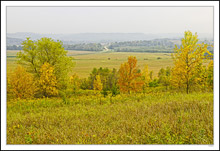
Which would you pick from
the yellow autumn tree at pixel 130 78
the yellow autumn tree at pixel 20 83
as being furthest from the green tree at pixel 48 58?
the yellow autumn tree at pixel 130 78

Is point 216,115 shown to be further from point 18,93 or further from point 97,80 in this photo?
point 97,80

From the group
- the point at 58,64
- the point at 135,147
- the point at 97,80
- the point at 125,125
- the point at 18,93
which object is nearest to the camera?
the point at 135,147

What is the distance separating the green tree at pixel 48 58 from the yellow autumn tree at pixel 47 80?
2.08 feet

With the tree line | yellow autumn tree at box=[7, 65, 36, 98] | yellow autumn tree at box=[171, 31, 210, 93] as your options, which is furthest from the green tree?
yellow autumn tree at box=[171, 31, 210, 93]

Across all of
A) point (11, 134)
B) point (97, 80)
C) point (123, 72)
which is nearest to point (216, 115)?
point (11, 134)

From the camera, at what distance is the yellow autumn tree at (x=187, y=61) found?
844 cm

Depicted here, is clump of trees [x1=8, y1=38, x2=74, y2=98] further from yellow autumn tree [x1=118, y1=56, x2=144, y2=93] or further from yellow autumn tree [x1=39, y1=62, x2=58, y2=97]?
yellow autumn tree [x1=118, y1=56, x2=144, y2=93]

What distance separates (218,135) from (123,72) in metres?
17.8

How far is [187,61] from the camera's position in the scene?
895cm

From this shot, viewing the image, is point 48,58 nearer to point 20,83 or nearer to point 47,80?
point 47,80

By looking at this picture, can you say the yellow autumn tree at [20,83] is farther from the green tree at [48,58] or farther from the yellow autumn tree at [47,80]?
the green tree at [48,58]

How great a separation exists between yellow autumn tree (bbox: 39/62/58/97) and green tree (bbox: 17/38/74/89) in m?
0.63

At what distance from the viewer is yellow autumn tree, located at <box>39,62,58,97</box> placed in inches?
587

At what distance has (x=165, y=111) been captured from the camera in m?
4.04
